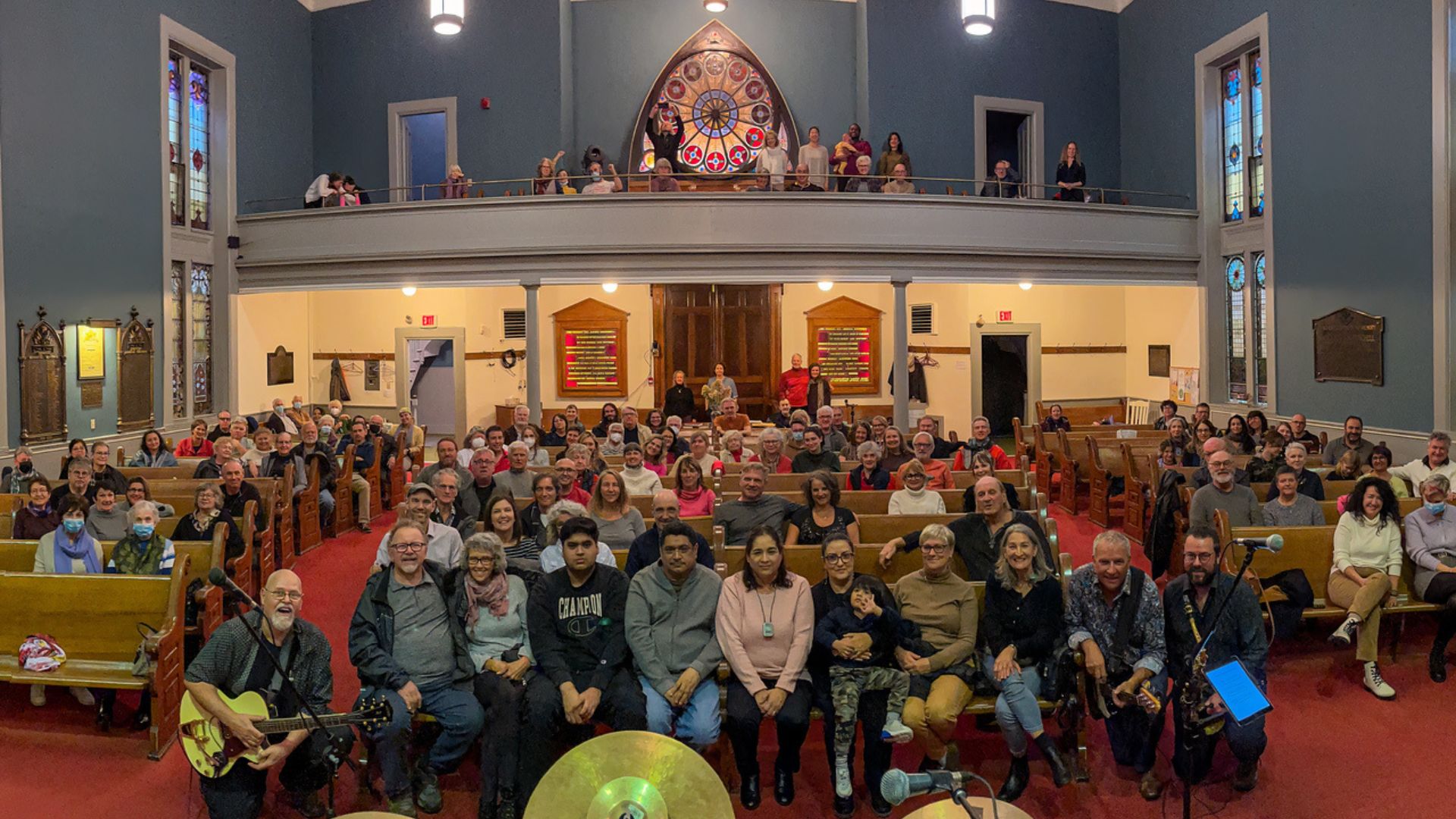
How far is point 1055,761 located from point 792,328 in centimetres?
1319

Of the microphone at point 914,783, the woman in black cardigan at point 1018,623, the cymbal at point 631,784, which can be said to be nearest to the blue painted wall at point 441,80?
the woman in black cardigan at point 1018,623

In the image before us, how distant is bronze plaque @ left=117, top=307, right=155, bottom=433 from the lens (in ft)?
41.9

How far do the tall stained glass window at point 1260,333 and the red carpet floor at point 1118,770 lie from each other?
8.81m

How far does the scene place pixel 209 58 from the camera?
1442cm

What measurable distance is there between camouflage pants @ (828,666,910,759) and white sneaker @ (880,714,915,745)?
0.12 feet

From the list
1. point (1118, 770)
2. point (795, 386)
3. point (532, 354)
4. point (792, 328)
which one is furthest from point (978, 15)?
point (1118, 770)

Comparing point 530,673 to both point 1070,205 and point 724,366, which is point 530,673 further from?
point 724,366

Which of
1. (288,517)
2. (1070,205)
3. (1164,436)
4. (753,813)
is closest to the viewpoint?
(753,813)

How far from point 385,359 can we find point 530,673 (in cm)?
1364

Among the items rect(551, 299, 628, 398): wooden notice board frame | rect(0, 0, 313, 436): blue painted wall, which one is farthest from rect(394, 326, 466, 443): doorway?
rect(0, 0, 313, 436): blue painted wall

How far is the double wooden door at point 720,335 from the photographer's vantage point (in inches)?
672

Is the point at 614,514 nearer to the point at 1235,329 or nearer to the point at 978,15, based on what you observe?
the point at 978,15

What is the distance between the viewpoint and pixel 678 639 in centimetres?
471

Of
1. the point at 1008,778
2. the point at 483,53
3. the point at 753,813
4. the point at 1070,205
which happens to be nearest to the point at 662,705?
the point at 753,813
